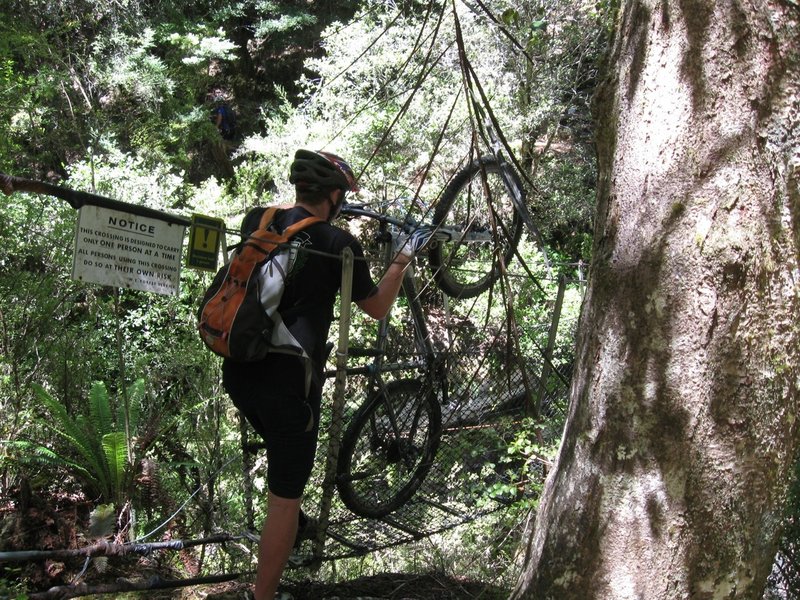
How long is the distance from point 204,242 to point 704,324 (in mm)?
1660

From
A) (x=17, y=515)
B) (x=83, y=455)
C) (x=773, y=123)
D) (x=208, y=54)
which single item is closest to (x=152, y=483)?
(x=83, y=455)

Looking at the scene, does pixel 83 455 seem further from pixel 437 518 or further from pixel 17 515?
pixel 437 518

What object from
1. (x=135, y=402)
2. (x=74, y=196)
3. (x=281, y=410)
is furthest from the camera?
(x=135, y=402)

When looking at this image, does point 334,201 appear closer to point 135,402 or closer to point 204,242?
point 204,242

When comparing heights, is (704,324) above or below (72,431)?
above

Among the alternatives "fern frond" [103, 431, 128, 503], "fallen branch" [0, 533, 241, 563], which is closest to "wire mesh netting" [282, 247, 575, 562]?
"fallen branch" [0, 533, 241, 563]

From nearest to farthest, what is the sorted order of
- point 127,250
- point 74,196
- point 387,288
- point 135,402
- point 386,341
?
point 74,196 < point 127,250 < point 387,288 < point 386,341 < point 135,402

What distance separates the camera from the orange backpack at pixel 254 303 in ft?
8.41

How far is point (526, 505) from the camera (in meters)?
3.43

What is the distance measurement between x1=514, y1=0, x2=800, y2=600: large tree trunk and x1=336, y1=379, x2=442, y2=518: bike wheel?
175 centimetres

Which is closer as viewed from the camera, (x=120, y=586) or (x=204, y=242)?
(x=204, y=242)

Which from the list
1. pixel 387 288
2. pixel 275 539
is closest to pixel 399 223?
pixel 387 288

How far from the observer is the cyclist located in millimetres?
2680

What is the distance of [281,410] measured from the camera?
2.67 metres
